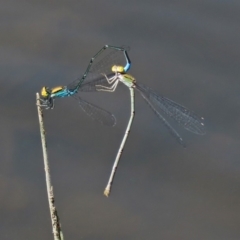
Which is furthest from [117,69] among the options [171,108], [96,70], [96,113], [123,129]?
[123,129]

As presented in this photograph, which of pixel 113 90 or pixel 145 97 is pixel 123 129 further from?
pixel 113 90

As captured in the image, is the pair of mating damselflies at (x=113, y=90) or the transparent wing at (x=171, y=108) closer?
the pair of mating damselflies at (x=113, y=90)

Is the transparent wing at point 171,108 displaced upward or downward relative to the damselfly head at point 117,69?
downward

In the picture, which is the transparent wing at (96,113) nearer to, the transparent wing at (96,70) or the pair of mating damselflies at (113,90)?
the pair of mating damselflies at (113,90)

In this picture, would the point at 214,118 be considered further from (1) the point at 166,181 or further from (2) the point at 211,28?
(2) the point at 211,28

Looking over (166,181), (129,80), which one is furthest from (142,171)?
(129,80)

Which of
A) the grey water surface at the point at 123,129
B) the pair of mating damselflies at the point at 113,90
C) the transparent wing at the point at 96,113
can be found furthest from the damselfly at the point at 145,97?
the grey water surface at the point at 123,129

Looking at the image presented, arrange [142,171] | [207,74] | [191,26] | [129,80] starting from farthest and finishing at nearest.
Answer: [191,26], [207,74], [142,171], [129,80]

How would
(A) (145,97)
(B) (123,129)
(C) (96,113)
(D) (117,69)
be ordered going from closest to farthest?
1. (D) (117,69)
2. (C) (96,113)
3. (A) (145,97)
4. (B) (123,129)

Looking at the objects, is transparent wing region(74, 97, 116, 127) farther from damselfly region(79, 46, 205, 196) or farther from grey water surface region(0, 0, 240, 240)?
grey water surface region(0, 0, 240, 240)

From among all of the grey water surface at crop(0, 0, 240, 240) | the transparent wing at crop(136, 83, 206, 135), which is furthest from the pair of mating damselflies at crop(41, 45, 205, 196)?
the grey water surface at crop(0, 0, 240, 240)

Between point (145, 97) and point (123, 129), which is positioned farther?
point (123, 129)
